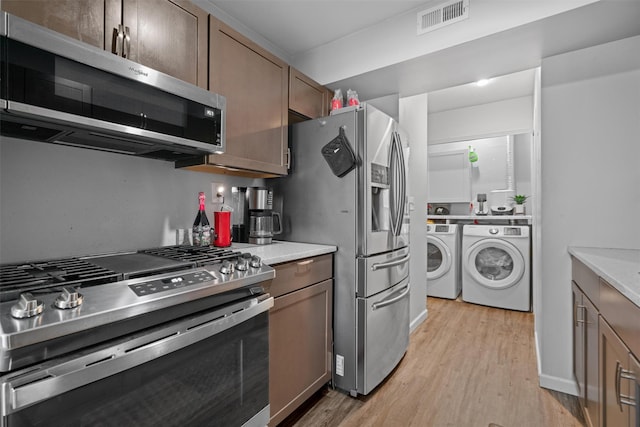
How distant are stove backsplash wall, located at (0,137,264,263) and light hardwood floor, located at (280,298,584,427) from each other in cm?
135

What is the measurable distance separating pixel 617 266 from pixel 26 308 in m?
2.01

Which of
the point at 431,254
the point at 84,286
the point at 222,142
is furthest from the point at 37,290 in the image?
the point at 431,254

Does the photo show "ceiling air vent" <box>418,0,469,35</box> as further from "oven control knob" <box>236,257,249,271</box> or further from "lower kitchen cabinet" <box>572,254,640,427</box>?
"oven control knob" <box>236,257,249,271</box>

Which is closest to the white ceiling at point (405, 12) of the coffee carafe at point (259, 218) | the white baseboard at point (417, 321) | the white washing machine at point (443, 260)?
the coffee carafe at point (259, 218)

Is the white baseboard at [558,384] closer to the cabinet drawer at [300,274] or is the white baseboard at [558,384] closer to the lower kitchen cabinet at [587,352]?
the lower kitchen cabinet at [587,352]

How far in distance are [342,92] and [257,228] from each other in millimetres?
1418

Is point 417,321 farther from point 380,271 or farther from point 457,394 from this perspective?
point 380,271

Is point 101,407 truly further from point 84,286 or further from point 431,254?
point 431,254

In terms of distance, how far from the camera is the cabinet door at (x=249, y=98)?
1706 millimetres

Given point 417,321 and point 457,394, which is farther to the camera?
point 417,321

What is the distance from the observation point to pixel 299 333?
67.8 inches

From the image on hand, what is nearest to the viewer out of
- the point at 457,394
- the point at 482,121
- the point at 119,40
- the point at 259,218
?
the point at 119,40

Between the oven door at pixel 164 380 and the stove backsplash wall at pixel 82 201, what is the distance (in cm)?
83

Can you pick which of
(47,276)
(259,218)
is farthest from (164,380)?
(259,218)
